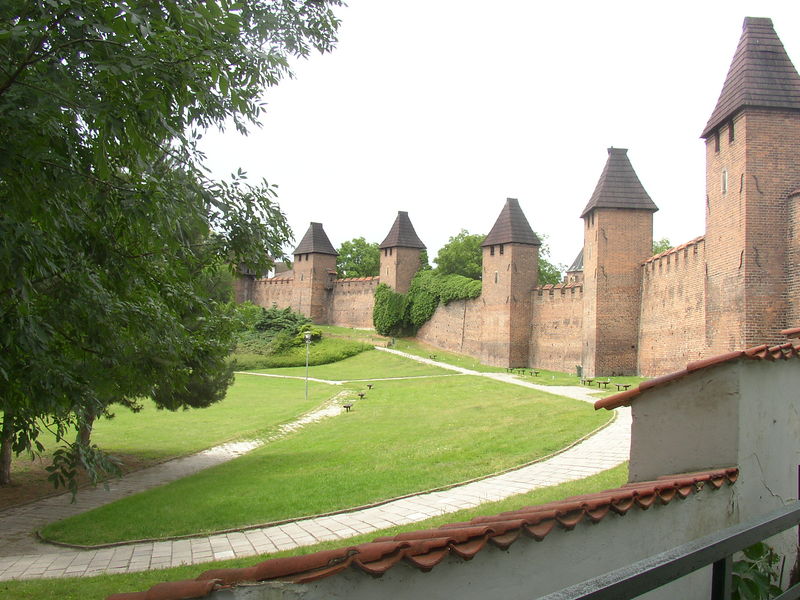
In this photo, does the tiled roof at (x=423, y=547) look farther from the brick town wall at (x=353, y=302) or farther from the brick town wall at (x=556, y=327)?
the brick town wall at (x=353, y=302)

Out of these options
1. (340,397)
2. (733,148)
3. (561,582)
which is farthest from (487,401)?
(561,582)

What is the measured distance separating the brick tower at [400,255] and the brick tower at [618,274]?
23.8 meters

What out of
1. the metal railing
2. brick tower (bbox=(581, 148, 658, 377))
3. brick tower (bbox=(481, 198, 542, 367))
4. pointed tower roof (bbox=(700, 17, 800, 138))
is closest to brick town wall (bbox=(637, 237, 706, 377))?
brick tower (bbox=(581, 148, 658, 377))

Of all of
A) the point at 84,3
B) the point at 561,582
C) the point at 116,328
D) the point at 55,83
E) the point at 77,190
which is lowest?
the point at 561,582

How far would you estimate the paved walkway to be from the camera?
8148mm

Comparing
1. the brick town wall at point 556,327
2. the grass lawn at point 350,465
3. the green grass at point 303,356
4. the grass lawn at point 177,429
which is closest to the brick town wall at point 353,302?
the green grass at point 303,356

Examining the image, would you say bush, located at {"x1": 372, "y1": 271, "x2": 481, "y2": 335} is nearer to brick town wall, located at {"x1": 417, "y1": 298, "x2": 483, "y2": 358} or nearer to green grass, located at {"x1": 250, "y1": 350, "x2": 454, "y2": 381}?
brick town wall, located at {"x1": 417, "y1": 298, "x2": 483, "y2": 358}

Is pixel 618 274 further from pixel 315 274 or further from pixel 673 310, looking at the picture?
pixel 315 274

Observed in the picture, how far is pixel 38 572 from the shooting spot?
8109 millimetres

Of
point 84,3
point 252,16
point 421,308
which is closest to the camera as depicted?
point 84,3

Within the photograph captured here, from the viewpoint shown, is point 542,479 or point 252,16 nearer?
point 252,16

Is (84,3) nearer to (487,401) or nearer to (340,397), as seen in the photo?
(487,401)

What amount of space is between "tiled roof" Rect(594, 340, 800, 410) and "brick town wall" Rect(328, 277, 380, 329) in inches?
1967

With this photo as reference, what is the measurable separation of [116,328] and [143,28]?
3010mm
